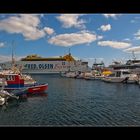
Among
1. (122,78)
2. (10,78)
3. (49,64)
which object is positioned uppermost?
(49,64)

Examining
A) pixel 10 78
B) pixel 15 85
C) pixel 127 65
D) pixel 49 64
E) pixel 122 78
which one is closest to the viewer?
pixel 15 85

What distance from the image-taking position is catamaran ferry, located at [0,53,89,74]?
43.0 meters

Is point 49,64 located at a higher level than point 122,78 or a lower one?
higher

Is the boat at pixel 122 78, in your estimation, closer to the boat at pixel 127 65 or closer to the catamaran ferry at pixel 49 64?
the boat at pixel 127 65

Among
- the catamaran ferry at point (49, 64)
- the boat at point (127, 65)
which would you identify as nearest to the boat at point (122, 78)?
the boat at point (127, 65)

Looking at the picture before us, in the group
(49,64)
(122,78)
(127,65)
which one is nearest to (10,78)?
(122,78)

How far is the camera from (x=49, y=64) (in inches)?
1747

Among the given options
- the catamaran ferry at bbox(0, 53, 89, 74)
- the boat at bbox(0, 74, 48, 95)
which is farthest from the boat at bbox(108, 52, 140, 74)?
the boat at bbox(0, 74, 48, 95)

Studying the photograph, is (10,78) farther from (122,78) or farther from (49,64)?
(49,64)

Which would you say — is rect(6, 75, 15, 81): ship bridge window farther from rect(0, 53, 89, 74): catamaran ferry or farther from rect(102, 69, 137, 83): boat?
rect(0, 53, 89, 74): catamaran ferry
